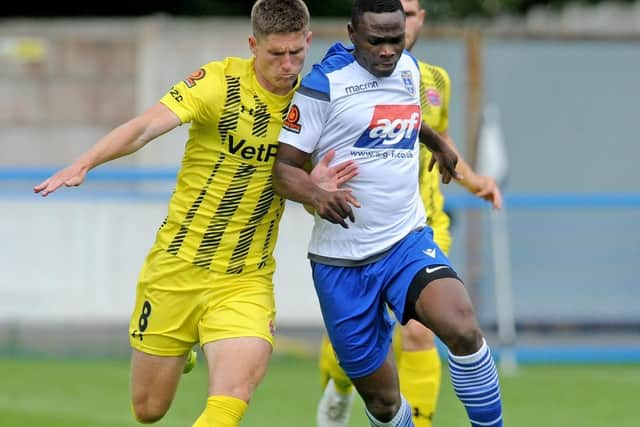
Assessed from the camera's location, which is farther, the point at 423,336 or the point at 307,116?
the point at 423,336

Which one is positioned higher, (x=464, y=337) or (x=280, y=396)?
(x=464, y=337)

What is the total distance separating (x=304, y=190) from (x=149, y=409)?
4.80 ft

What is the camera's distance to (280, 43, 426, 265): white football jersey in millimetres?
6758

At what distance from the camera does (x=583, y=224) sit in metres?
13.0

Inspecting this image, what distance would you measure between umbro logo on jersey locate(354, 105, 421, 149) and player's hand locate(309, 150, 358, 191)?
14cm

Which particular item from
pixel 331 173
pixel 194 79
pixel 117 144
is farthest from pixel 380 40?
pixel 117 144

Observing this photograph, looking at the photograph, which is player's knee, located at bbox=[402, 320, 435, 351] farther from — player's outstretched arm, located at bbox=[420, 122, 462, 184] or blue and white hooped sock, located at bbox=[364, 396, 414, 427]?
player's outstretched arm, located at bbox=[420, 122, 462, 184]

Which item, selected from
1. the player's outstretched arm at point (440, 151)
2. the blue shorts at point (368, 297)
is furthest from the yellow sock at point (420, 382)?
the player's outstretched arm at point (440, 151)

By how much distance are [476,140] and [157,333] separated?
689cm

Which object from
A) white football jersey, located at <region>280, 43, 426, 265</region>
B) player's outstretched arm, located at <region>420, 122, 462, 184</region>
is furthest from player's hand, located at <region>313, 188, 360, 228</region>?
player's outstretched arm, located at <region>420, 122, 462, 184</region>

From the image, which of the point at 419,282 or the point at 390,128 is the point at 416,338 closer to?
the point at 419,282

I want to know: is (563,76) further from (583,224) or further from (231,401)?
(231,401)

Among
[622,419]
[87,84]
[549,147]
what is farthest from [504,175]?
[87,84]

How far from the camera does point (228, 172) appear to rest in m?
6.95
